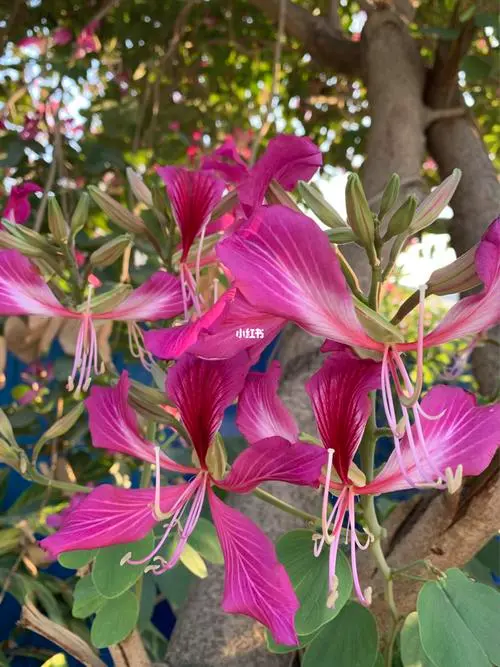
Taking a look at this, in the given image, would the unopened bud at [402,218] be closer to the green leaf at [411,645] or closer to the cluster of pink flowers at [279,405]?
the cluster of pink flowers at [279,405]

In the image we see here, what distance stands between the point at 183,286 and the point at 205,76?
5.24 feet

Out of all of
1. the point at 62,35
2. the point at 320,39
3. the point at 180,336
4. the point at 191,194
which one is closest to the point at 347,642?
the point at 180,336

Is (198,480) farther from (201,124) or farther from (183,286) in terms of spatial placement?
(201,124)

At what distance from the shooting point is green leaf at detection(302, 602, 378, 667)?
48 cm

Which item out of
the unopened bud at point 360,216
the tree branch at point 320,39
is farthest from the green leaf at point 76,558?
the tree branch at point 320,39

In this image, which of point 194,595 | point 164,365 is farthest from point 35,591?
point 164,365

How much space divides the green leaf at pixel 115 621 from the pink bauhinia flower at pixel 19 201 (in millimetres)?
360

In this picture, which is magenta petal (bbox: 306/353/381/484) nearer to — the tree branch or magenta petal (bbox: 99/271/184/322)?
magenta petal (bbox: 99/271/184/322)

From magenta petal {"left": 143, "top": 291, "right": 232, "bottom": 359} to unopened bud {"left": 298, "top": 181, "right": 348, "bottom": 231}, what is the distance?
9 centimetres

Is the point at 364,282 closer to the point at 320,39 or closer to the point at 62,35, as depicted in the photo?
the point at 320,39

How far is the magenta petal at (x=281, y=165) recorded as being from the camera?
15.5 inches

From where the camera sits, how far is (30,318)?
30.9 inches

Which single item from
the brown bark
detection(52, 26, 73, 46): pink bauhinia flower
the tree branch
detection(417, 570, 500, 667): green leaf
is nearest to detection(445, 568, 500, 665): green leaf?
detection(417, 570, 500, 667): green leaf

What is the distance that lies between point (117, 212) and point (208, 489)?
0.29 metres
